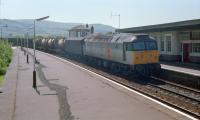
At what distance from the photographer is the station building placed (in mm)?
35562

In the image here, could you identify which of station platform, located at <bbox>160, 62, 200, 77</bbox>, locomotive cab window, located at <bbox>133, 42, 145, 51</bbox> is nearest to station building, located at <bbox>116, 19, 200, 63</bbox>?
station platform, located at <bbox>160, 62, 200, 77</bbox>

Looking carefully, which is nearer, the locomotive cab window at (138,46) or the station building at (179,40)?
the locomotive cab window at (138,46)

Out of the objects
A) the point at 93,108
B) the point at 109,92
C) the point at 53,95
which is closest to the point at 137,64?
the point at 109,92

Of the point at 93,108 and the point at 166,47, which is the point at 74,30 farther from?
the point at 93,108

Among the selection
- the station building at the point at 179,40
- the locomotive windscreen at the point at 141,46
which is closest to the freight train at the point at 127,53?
the locomotive windscreen at the point at 141,46

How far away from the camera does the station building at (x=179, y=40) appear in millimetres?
35562

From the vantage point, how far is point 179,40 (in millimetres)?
39500

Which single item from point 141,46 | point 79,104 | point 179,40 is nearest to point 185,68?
point 141,46

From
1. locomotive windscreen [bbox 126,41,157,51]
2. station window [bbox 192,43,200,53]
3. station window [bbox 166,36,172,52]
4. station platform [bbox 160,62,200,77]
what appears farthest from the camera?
station window [bbox 166,36,172,52]

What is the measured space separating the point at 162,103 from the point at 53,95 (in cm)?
528

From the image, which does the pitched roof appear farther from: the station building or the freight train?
the freight train

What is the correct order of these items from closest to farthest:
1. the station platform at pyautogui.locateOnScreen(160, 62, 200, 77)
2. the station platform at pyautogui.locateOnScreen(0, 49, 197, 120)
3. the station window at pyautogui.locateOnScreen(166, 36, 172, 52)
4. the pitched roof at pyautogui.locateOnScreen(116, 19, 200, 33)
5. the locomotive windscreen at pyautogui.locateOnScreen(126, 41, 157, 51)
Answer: the station platform at pyautogui.locateOnScreen(0, 49, 197, 120), the station platform at pyautogui.locateOnScreen(160, 62, 200, 77), the locomotive windscreen at pyautogui.locateOnScreen(126, 41, 157, 51), the pitched roof at pyautogui.locateOnScreen(116, 19, 200, 33), the station window at pyautogui.locateOnScreen(166, 36, 172, 52)

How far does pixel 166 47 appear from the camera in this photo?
4194cm

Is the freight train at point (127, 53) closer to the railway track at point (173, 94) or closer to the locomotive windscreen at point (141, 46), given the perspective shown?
the locomotive windscreen at point (141, 46)
